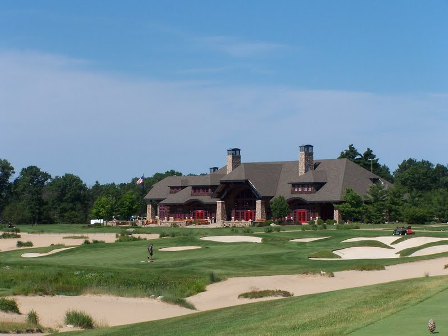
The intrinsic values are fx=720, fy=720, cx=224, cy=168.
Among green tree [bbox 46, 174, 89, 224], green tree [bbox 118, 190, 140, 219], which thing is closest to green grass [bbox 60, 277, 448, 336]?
green tree [bbox 118, 190, 140, 219]

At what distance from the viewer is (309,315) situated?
63.3 ft

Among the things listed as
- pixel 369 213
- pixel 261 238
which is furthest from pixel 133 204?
pixel 261 238

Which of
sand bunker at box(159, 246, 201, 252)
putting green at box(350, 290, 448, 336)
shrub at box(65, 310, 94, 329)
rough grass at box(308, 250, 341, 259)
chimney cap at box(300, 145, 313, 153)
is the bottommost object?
shrub at box(65, 310, 94, 329)

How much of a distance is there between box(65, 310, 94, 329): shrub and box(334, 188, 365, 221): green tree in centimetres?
5879

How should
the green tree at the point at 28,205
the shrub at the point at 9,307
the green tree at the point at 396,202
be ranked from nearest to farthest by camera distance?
the shrub at the point at 9,307 < the green tree at the point at 396,202 < the green tree at the point at 28,205

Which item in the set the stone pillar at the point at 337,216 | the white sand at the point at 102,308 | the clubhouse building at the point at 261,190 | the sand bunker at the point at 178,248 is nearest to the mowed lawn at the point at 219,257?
the sand bunker at the point at 178,248

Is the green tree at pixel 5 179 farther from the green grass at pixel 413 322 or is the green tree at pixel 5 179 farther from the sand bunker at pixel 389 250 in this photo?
the green grass at pixel 413 322

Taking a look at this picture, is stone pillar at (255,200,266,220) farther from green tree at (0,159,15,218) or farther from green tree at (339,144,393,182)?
green tree at (0,159,15,218)

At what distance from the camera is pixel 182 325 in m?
21.1

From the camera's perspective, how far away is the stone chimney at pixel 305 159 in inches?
3590

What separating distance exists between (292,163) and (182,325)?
76595mm

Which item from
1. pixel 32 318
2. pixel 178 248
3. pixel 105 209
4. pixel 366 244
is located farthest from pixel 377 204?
pixel 32 318

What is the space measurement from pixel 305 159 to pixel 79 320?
69891 mm

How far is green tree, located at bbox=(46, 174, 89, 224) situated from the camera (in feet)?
406
